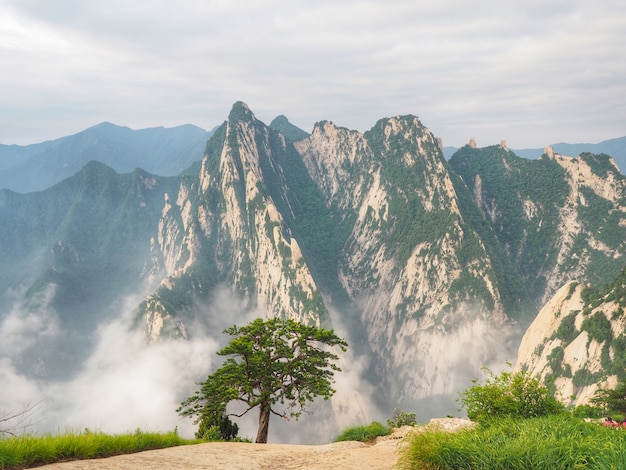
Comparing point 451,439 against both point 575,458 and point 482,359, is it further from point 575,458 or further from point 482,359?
point 482,359

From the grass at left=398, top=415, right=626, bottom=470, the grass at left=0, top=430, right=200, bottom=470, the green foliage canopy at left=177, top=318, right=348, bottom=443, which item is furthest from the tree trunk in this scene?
the grass at left=398, top=415, right=626, bottom=470

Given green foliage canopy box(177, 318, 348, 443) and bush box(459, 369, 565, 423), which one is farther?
green foliage canopy box(177, 318, 348, 443)

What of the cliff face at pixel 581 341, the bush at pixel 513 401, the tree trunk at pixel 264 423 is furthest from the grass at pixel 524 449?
the cliff face at pixel 581 341

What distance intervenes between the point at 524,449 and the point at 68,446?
12503mm

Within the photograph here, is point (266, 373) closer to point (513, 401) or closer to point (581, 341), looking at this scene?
point (513, 401)

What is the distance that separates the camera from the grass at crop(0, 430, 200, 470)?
1030cm

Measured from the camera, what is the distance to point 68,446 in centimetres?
1154

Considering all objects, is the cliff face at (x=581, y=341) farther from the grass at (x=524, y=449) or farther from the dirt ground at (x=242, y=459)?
the dirt ground at (x=242, y=459)

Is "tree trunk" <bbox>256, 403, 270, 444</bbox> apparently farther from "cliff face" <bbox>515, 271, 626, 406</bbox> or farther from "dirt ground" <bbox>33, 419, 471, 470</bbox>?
"cliff face" <bbox>515, 271, 626, 406</bbox>

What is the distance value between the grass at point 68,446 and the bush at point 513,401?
12146 millimetres

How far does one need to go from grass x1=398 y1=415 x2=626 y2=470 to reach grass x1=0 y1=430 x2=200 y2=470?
8.88 m

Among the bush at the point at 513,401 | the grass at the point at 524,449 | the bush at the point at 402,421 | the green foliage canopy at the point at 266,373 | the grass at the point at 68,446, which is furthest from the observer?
the green foliage canopy at the point at 266,373

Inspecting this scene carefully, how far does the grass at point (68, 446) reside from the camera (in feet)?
33.8

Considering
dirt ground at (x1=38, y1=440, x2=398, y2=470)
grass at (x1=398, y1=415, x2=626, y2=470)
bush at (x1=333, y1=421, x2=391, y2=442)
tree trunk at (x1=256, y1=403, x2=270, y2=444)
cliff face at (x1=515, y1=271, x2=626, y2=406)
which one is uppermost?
grass at (x1=398, y1=415, x2=626, y2=470)
